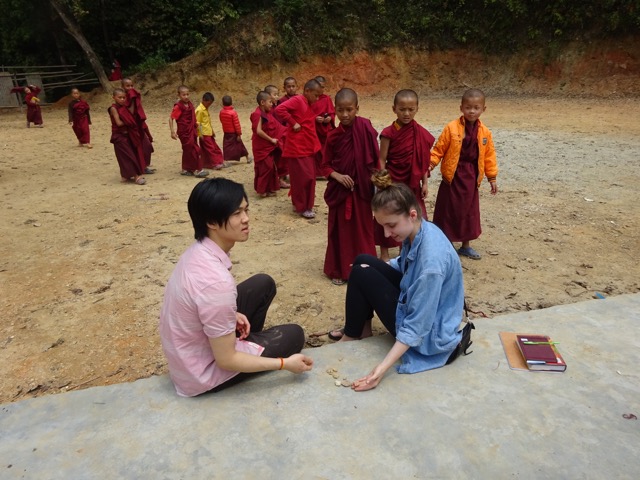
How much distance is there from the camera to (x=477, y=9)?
15250mm

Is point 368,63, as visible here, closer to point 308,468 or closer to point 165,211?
point 165,211

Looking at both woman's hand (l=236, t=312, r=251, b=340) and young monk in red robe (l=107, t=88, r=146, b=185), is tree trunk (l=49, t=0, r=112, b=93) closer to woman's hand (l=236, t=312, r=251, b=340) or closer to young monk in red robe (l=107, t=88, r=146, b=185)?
young monk in red robe (l=107, t=88, r=146, b=185)

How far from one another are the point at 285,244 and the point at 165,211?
186 cm

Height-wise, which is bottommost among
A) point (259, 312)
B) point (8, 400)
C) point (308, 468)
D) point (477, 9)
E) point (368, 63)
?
point (8, 400)

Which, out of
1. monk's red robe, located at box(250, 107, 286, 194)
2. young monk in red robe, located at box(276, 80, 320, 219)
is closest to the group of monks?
young monk in red robe, located at box(276, 80, 320, 219)

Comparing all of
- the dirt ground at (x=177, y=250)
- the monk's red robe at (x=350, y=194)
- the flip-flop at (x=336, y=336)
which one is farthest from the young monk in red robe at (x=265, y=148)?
the flip-flop at (x=336, y=336)

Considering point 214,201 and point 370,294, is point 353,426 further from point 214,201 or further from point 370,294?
point 214,201

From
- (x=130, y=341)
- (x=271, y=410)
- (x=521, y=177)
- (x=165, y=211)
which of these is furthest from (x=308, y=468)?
(x=521, y=177)

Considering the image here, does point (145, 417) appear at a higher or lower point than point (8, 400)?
higher

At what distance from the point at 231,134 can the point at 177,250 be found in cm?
417

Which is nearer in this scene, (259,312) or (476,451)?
(476,451)

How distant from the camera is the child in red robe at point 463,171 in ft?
13.3

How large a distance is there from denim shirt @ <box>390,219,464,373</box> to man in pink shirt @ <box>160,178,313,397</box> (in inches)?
19.6

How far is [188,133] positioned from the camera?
7.57 metres
